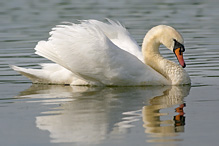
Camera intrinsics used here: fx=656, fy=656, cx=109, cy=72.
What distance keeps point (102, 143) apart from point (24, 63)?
23.1ft

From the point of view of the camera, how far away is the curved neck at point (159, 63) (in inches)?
460

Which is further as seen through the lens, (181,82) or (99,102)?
(181,82)

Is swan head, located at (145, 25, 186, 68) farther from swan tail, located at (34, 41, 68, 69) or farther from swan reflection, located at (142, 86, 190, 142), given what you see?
swan tail, located at (34, 41, 68, 69)

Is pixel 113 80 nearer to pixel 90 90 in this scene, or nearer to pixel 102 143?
pixel 90 90

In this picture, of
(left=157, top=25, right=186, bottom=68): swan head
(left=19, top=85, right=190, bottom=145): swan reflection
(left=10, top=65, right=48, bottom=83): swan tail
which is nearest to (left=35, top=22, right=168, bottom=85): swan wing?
(left=19, top=85, right=190, bottom=145): swan reflection

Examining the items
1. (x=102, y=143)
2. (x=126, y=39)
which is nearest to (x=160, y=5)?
(x=126, y=39)

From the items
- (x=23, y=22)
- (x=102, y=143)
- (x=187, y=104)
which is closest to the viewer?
(x=102, y=143)

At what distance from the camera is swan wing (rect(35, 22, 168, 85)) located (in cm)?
1123

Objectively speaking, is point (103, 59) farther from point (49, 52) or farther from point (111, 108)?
point (111, 108)

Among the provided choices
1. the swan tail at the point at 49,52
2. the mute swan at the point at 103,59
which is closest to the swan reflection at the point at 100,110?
the mute swan at the point at 103,59

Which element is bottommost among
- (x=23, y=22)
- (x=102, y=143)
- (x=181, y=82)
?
(x=102, y=143)

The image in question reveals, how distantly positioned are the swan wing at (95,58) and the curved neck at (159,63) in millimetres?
242

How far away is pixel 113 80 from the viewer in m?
11.5

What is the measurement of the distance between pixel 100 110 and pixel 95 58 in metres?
2.01
